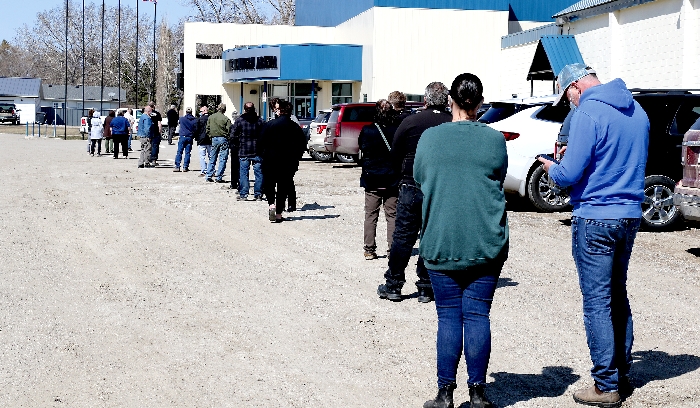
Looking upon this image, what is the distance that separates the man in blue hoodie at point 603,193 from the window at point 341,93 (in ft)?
162

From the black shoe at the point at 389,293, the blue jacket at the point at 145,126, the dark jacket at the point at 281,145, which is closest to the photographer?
the black shoe at the point at 389,293

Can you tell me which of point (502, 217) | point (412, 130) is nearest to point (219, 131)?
point (412, 130)

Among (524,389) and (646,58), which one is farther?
(646,58)

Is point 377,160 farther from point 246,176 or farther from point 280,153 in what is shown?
point 246,176

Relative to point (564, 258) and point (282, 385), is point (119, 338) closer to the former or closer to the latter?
point (282, 385)

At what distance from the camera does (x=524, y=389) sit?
5.88 m

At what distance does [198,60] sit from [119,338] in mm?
57257

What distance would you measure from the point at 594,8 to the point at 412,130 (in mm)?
22935

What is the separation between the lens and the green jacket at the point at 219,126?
2056 cm

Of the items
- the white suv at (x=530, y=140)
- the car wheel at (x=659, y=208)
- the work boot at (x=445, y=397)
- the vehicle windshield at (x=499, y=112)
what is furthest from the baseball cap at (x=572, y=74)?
the vehicle windshield at (x=499, y=112)

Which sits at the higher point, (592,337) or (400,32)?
(400,32)

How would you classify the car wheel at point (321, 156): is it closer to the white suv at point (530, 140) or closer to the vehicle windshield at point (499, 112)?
the vehicle windshield at point (499, 112)

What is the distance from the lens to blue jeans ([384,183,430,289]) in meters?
8.51

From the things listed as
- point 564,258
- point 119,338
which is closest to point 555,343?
point 119,338
